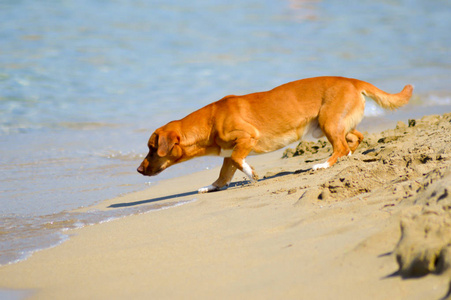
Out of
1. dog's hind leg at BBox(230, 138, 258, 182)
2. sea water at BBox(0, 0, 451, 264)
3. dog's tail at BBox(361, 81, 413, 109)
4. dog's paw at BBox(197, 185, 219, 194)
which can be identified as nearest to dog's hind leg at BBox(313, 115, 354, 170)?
dog's tail at BBox(361, 81, 413, 109)

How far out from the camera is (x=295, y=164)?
295 inches

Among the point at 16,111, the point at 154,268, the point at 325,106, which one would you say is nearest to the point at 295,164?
the point at 325,106

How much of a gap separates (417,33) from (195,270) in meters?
26.8

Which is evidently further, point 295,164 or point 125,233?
point 295,164

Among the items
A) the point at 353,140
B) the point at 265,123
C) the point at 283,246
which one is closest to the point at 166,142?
the point at 265,123

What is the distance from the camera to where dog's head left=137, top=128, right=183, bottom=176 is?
652 cm

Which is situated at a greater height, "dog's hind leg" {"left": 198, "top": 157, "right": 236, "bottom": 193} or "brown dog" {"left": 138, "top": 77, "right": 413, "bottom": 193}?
"brown dog" {"left": 138, "top": 77, "right": 413, "bottom": 193}

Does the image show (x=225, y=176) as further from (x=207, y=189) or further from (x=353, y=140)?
(x=353, y=140)

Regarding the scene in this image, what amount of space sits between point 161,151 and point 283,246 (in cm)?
352

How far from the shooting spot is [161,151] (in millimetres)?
6496

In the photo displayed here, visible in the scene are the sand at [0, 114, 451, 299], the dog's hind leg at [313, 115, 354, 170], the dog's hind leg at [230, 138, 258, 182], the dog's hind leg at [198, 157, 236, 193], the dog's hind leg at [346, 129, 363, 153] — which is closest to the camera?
the sand at [0, 114, 451, 299]

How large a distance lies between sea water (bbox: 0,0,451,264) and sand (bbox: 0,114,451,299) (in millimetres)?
773

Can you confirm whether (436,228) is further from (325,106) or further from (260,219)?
(325,106)

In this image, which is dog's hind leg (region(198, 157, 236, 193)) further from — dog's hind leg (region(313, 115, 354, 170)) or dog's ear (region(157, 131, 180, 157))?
dog's hind leg (region(313, 115, 354, 170))
